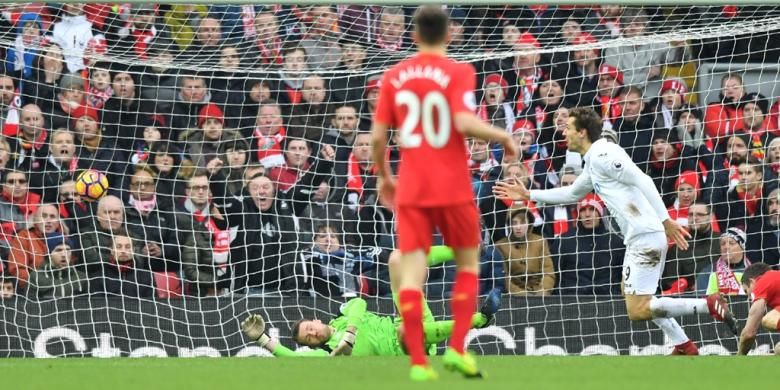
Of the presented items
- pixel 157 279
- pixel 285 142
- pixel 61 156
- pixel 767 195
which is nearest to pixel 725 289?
pixel 767 195

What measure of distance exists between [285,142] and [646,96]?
11.5 feet

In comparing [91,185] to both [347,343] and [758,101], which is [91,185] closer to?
[347,343]

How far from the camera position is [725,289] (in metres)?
11.8

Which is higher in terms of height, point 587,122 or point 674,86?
point 674,86

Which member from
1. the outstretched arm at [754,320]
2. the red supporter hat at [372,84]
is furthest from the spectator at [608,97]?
the outstretched arm at [754,320]

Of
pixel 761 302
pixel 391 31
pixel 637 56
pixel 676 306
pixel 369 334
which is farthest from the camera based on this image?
pixel 637 56

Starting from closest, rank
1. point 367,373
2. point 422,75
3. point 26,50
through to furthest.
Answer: point 422,75
point 367,373
point 26,50

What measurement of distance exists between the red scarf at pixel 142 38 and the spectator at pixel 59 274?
70.4 inches

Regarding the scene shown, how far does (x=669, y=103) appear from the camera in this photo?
12.6 meters

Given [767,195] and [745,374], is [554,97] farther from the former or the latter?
[745,374]

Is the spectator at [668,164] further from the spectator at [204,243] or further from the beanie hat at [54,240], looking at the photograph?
the beanie hat at [54,240]

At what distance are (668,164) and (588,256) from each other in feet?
3.84

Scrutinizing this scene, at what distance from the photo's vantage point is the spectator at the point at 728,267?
11.8 m

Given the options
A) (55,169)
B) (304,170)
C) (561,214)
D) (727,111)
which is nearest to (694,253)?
(561,214)
